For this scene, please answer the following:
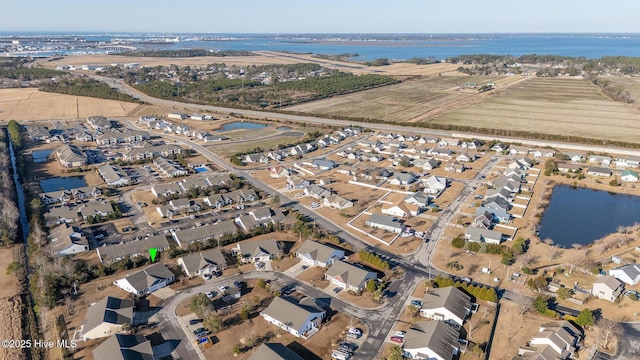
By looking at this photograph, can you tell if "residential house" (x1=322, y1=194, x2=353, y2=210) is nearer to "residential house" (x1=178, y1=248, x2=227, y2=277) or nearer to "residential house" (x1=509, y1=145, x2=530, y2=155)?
"residential house" (x1=178, y1=248, x2=227, y2=277)

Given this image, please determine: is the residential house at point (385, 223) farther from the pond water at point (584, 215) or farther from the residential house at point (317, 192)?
the pond water at point (584, 215)

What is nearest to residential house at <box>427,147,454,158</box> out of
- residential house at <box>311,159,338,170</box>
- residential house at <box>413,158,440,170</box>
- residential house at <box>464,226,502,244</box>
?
residential house at <box>413,158,440,170</box>

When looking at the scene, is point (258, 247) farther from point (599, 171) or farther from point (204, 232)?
point (599, 171)

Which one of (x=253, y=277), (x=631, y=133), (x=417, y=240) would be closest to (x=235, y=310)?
(x=253, y=277)

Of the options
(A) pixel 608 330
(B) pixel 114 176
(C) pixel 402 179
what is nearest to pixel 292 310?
(A) pixel 608 330

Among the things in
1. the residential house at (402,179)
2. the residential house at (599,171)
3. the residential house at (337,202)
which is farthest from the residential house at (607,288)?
the residential house at (599,171)

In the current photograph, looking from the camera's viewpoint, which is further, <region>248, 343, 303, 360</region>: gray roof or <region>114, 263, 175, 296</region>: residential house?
<region>114, 263, 175, 296</region>: residential house
